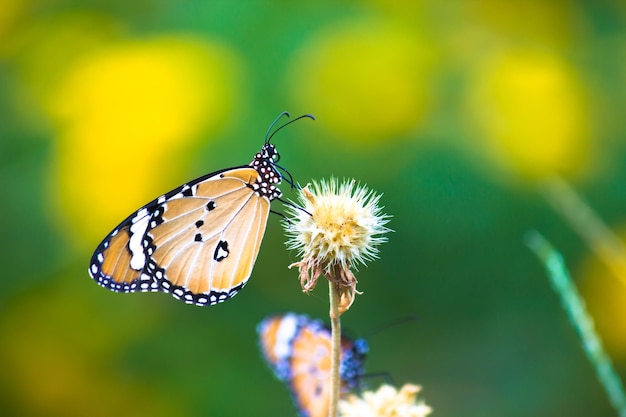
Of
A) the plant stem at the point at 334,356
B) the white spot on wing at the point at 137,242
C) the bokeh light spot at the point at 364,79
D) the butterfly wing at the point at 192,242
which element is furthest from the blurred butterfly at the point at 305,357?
the bokeh light spot at the point at 364,79

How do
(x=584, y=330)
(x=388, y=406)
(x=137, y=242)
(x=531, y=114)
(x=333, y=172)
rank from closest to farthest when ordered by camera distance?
(x=584, y=330) → (x=388, y=406) → (x=137, y=242) → (x=333, y=172) → (x=531, y=114)

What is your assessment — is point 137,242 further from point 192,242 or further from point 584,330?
point 584,330

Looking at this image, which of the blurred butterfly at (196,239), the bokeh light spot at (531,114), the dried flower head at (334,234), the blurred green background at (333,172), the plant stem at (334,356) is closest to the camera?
the plant stem at (334,356)

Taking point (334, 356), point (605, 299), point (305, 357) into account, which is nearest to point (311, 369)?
point (305, 357)

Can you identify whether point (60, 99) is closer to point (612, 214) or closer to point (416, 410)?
point (612, 214)

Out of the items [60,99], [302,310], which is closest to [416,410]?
[302,310]

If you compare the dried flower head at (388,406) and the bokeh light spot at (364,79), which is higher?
the bokeh light spot at (364,79)

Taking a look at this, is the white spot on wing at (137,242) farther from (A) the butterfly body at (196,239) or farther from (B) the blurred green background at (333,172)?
(B) the blurred green background at (333,172)

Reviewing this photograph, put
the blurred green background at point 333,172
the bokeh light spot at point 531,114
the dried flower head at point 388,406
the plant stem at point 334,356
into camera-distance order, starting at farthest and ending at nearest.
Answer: the bokeh light spot at point 531,114 < the blurred green background at point 333,172 < the dried flower head at point 388,406 < the plant stem at point 334,356
